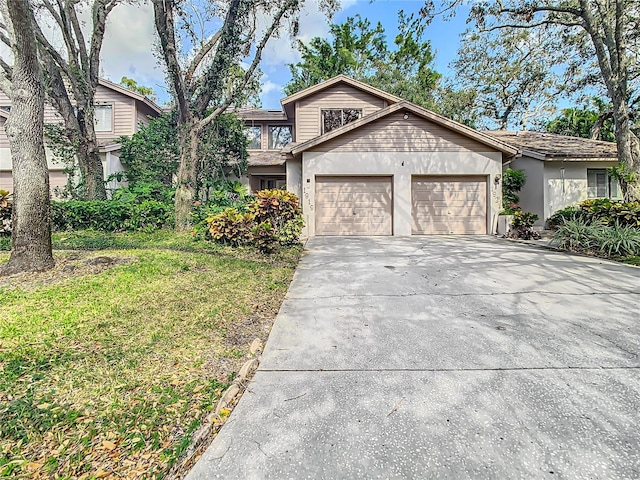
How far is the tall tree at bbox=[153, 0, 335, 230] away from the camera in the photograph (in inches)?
429

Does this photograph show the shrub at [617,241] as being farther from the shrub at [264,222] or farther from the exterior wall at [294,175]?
the exterior wall at [294,175]

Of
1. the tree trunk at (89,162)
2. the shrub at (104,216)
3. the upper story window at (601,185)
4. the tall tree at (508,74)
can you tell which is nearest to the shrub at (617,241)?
the upper story window at (601,185)

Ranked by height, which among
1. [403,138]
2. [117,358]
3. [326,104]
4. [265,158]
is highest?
[326,104]

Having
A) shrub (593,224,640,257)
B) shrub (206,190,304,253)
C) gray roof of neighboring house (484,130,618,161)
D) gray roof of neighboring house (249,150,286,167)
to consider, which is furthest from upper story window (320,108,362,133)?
shrub (593,224,640,257)

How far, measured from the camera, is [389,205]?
1259 centimetres

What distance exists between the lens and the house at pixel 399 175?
12297mm

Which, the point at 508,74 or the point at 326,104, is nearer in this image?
the point at 326,104

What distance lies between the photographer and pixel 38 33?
10945 millimetres

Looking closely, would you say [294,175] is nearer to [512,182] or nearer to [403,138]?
[403,138]

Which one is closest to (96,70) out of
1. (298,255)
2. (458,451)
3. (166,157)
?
(166,157)

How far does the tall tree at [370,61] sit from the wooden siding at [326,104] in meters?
9.10

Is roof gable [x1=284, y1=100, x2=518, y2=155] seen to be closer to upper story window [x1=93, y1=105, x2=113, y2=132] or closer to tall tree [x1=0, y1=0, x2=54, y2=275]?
tall tree [x1=0, y1=0, x2=54, y2=275]

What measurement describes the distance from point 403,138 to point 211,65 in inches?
275

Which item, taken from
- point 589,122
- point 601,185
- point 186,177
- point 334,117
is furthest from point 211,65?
point 589,122
